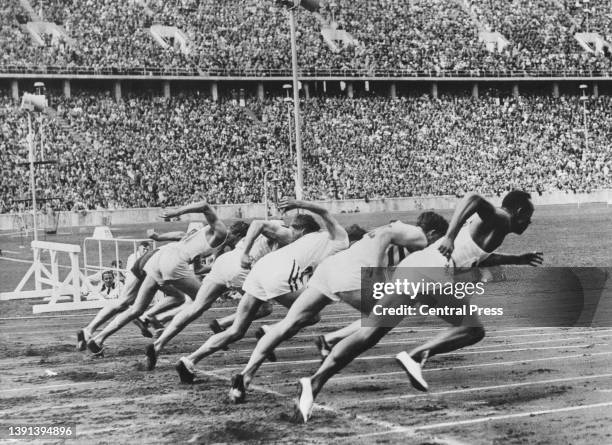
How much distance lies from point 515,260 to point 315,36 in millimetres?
55756

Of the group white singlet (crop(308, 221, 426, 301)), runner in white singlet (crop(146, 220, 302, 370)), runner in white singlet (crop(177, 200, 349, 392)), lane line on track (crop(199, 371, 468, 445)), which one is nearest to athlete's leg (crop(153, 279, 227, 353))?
runner in white singlet (crop(146, 220, 302, 370))

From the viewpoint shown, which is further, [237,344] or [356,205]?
[356,205]

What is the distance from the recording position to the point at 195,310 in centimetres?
970

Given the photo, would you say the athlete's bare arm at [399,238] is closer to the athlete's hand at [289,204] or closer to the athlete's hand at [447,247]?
the athlete's hand at [447,247]

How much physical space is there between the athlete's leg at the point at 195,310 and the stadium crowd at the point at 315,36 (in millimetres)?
45141

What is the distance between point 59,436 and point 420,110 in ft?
181

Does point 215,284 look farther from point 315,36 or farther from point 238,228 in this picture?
point 315,36

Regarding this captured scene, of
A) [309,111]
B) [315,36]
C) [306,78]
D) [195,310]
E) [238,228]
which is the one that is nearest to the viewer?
[195,310]

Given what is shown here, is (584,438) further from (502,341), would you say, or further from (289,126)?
(289,126)

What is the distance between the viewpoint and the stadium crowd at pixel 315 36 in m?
54.7

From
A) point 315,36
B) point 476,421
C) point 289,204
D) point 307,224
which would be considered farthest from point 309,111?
point 476,421

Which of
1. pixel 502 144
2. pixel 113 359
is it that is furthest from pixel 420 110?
pixel 113 359

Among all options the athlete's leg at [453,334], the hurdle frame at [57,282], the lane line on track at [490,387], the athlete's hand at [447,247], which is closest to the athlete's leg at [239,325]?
the lane line on track at [490,387]

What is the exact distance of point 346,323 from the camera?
1423 centimetres
